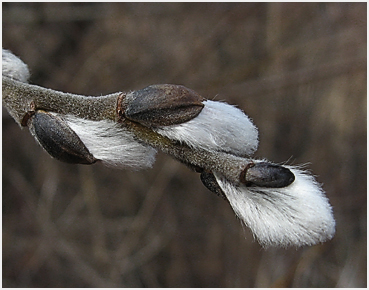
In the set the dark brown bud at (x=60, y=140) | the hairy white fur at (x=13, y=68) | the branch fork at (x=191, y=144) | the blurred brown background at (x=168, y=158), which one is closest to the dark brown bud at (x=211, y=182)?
the branch fork at (x=191, y=144)

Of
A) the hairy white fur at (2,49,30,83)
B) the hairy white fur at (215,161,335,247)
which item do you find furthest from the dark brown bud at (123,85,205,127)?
the hairy white fur at (2,49,30,83)

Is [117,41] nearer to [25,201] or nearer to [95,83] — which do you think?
[95,83]

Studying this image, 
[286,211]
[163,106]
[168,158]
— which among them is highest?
[168,158]

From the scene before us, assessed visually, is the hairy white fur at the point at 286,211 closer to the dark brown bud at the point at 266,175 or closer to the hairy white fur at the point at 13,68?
the dark brown bud at the point at 266,175

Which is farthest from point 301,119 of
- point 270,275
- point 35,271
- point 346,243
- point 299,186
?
point 299,186

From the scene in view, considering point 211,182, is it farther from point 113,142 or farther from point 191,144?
point 113,142

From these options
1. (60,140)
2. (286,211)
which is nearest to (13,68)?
(60,140)
